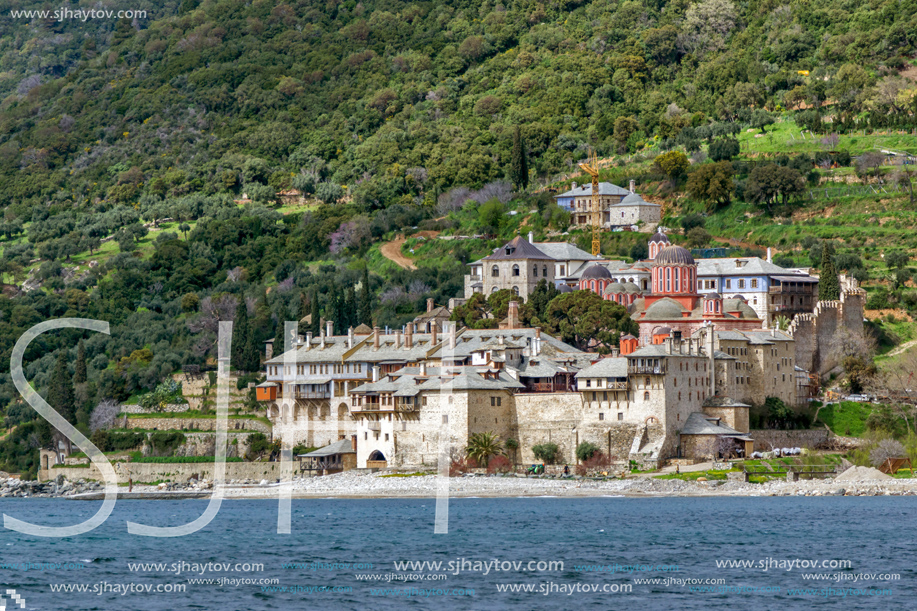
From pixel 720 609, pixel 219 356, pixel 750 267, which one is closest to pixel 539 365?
pixel 750 267

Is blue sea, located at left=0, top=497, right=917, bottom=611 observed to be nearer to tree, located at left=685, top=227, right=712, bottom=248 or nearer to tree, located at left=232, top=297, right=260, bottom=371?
tree, located at left=232, top=297, right=260, bottom=371

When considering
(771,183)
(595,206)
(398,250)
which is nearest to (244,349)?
(398,250)

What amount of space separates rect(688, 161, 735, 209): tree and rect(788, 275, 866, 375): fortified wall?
2203 cm

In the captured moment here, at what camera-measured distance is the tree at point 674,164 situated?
376 ft

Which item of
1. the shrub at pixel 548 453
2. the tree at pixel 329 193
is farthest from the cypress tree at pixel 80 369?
the tree at pixel 329 193

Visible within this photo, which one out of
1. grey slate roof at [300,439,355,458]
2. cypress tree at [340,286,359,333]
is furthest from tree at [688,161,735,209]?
grey slate roof at [300,439,355,458]

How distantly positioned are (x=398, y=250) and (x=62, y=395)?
35.6 metres

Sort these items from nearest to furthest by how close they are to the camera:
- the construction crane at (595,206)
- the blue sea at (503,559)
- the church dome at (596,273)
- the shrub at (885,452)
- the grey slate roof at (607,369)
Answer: the blue sea at (503,559) < the grey slate roof at (607,369) < the shrub at (885,452) < the church dome at (596,273) < the construction crane at (595,206)

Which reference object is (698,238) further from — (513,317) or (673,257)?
(513,317)

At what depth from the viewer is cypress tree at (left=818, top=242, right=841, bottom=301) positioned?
88125 mm

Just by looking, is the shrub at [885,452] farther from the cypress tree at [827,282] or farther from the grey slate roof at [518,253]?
the grey slate roof at [518,253]

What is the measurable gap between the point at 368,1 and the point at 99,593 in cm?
16176

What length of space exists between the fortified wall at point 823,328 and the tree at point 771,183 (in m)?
18.7

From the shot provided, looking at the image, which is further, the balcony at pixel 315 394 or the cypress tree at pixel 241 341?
the cypress tree at pixel 241 341
